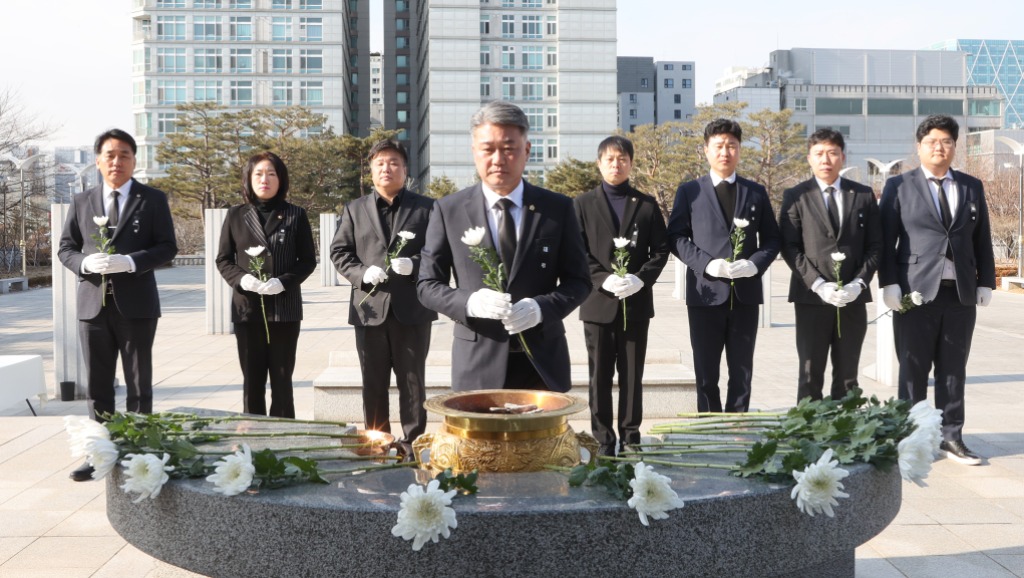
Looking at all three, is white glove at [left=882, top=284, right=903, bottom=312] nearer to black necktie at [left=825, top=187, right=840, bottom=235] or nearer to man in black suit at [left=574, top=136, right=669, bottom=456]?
black necktie at [left=825, top=187, right=840, bottom=235]

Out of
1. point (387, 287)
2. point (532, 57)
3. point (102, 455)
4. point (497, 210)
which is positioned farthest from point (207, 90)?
point (102, 455)

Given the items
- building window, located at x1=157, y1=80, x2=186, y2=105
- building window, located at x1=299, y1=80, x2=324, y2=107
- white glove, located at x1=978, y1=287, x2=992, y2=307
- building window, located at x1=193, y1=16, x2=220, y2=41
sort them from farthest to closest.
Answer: building window, located at x1=299, y1=80, x2=324, y2=107
building window, located at x1=157, y1=80, x2=186, y2=105
building window, located at x1=193, y1=16, x2=220, y2=41
white glove, located at x1=978, y1=287, x2=992, y2=307

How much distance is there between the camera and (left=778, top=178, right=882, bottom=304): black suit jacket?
5.43 m

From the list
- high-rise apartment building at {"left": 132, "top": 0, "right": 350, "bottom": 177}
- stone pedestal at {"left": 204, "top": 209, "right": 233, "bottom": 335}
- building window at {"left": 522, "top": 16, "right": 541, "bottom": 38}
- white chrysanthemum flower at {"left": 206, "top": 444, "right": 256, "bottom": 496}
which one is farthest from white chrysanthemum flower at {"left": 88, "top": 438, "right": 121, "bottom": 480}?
building window at {"left": 522, "top": 16, "right": 541, "bottom": 38}

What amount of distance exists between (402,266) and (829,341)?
270cm

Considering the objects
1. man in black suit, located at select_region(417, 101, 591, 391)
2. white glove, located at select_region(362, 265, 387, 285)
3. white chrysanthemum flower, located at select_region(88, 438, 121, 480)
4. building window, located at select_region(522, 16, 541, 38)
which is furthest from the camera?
building window, located at select_region(522, 16, 541, 38)

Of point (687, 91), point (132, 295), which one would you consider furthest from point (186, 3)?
point (132, 295)

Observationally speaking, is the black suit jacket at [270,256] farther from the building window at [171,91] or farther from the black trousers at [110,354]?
the building window at [171,91]

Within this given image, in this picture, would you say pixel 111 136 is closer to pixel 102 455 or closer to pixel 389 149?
pixel 389 149

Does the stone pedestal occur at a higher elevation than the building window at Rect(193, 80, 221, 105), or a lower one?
lower

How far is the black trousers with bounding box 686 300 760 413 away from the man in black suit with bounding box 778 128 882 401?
64cm

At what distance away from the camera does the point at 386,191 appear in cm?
501

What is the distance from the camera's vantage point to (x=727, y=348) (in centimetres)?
509

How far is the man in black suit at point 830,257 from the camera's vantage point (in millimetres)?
5430
